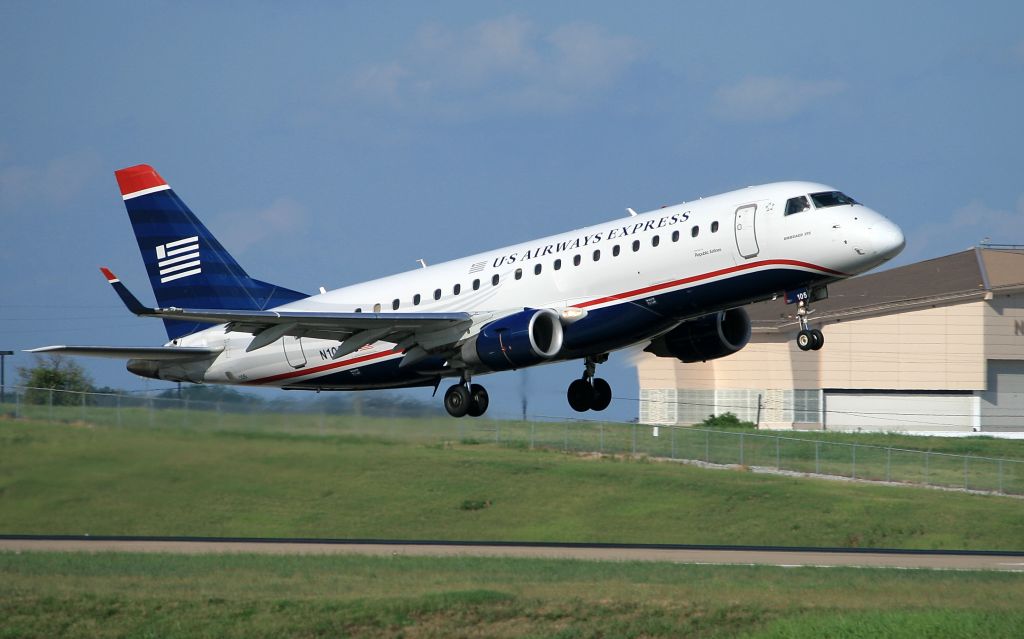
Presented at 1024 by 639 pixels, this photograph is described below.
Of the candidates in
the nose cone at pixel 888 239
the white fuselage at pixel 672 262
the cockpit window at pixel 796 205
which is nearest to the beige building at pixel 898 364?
the white fuselage at pixel 672 262

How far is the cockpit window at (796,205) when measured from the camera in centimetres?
3197

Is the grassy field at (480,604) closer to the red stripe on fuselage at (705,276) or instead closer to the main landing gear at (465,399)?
the main landing gear at (465,399)

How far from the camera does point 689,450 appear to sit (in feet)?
240

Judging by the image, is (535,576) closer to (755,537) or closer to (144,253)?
(144,253)

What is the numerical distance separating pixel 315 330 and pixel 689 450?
39499mm

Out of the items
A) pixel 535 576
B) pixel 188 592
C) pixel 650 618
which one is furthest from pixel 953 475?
pixel 188 592

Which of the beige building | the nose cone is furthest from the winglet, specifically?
the beige building

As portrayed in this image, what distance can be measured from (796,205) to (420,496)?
33.1 m

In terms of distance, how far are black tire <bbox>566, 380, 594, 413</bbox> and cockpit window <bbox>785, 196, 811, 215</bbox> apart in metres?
9.49

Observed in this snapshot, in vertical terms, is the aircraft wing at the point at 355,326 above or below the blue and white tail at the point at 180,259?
below

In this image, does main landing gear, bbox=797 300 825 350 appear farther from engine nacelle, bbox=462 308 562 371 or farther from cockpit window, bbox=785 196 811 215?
engine nacelle, bbox=462 308 562 371

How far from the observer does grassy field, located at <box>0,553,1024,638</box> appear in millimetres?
30672

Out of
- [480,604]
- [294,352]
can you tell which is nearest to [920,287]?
[294,352]

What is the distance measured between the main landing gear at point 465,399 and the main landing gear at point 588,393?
3.12 m
